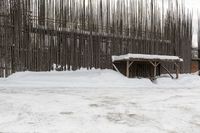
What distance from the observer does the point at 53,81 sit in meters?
12.2

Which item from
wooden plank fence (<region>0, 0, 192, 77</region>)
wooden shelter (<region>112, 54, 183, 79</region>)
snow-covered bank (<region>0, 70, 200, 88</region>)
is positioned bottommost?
snow-covered bank (<region>0, 70, 200, 88</region>)

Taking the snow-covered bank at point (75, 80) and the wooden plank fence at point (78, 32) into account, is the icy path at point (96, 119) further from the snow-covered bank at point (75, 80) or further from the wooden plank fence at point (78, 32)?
the wooden plank fence at point (78, 32)

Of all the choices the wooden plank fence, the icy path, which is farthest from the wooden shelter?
the icy path

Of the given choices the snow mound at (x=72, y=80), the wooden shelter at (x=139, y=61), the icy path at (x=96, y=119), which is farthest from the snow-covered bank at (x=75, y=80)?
the icy path at (x=96, y=119)

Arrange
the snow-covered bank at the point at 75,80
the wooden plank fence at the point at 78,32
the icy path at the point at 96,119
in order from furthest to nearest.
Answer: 1. the wooden plank fence at the point at 78,32
2. the snow-covered bank at the point at 75,80
3. the icy path at the point at 96,119

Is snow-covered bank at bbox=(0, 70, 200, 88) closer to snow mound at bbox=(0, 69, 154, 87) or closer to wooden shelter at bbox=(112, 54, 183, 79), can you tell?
snow mound at bbox=(0, 69, 154, 87)

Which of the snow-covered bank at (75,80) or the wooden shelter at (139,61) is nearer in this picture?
the snow-covered bank at (75,80)

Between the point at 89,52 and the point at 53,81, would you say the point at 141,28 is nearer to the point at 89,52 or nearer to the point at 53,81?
the point at 89,52

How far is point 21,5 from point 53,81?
4.07 m

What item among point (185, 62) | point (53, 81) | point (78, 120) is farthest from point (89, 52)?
point (78, 120)

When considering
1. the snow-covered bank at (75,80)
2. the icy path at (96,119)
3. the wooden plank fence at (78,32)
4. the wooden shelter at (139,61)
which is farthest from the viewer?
the wooden shelter at (139,61)

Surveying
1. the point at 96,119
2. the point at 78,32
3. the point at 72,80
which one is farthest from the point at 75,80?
the point at 96,119

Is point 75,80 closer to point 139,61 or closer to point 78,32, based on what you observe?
point 78,32

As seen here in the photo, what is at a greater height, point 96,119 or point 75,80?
point 96,119
